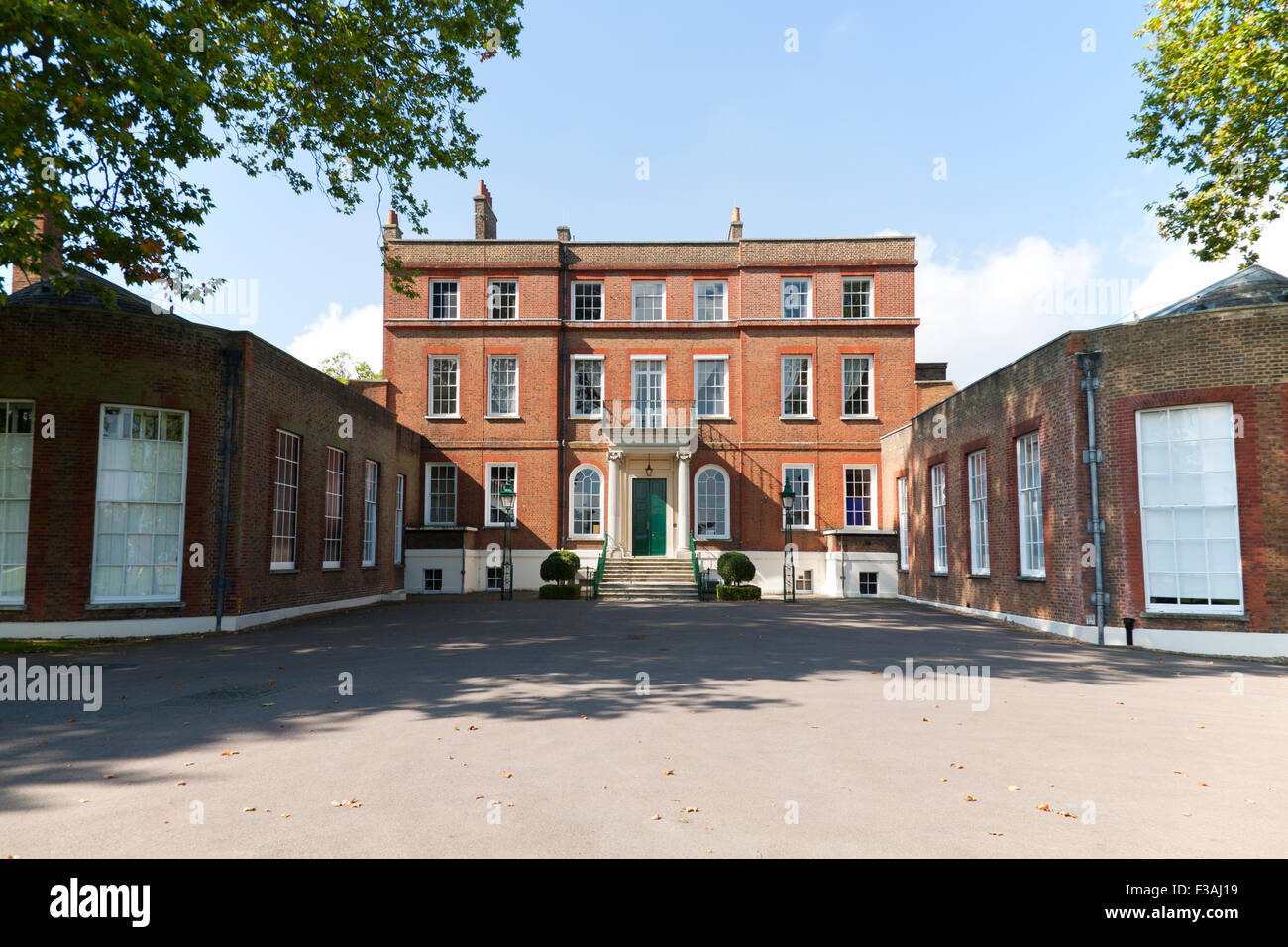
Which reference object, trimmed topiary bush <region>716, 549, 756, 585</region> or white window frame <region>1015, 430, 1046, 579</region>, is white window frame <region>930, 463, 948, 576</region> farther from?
trimmed topiary bush <region>716, 549, 756, 585</region>

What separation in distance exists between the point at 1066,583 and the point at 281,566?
15.0 m

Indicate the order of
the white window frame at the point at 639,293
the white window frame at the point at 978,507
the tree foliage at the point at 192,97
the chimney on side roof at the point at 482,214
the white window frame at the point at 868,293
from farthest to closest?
the chimney on side roof at the point at 482,214
the white window frame at the point at 639,293
the white window frame at the point at 868,293
the white window frame at the point at 978,507
the tree foliage at the point at 192,97

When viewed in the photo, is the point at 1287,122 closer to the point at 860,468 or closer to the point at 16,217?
the point at 860,468

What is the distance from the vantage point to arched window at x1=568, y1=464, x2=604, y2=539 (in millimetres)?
26172

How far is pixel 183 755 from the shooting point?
5703 millimetres

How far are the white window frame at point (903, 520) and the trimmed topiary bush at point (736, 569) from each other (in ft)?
16.8

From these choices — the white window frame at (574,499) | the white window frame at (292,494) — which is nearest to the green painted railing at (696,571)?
the white window frame at (574,499)

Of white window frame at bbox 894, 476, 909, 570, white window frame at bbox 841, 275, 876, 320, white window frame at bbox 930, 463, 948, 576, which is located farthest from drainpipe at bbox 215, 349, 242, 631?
white window frame at bbox 841, 275, 876, 320

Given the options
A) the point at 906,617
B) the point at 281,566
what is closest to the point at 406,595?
the point at 281,566

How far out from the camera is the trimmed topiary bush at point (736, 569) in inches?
886

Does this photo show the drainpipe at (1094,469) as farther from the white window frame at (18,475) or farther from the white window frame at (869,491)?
the white window frame at (18,475)

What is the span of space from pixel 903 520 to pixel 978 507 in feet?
19.6

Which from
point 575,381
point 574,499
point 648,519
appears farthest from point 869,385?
point 574,499

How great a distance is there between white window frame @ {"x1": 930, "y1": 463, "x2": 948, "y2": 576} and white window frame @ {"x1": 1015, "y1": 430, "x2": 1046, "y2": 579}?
4152 mm
